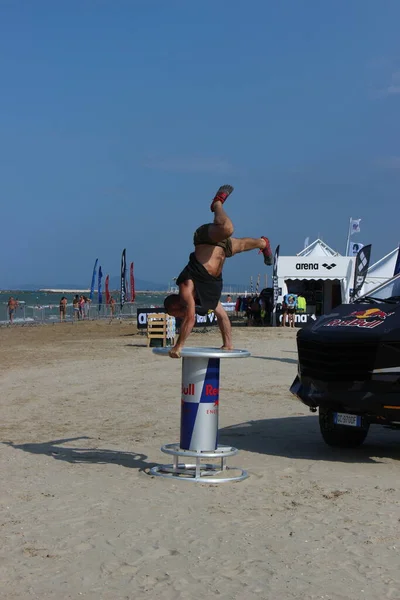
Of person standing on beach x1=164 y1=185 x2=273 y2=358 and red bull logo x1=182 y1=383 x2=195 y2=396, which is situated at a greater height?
person standing on beach x1=164 y1=185 x2=273 y2=358

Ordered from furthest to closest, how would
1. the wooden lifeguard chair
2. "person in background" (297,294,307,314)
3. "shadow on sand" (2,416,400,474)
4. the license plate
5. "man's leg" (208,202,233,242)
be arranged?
"person in background" (297,294,307,314) → the wooden lifeguard chair → "shadow on sand" (2,416,400,474) → the license plate → "man's leg" (208,202,233,242)

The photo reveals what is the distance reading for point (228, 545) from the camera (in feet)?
16.7

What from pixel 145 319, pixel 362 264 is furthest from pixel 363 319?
pixel 362 264

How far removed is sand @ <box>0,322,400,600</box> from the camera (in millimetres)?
4438

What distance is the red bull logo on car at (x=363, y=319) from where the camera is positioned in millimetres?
7473

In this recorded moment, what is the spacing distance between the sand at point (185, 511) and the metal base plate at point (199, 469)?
0.38 ft

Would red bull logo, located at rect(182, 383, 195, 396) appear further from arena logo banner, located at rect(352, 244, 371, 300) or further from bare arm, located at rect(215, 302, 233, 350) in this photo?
arena logo banner, located at rect(352, 244, 371, 300)

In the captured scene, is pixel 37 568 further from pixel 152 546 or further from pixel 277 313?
pixel 277 313

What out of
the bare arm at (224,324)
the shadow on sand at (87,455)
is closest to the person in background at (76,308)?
the shadow on sand at (87,455)

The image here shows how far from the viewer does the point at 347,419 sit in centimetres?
743

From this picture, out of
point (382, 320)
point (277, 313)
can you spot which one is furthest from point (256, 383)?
point (277, 313)

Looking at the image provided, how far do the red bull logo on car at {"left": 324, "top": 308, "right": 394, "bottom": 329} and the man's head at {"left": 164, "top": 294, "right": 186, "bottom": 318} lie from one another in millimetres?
1739

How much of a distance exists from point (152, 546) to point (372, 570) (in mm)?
1432

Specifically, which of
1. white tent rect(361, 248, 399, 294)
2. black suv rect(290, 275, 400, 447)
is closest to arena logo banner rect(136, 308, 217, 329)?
white tent rect(361, 248, 399, 294)
